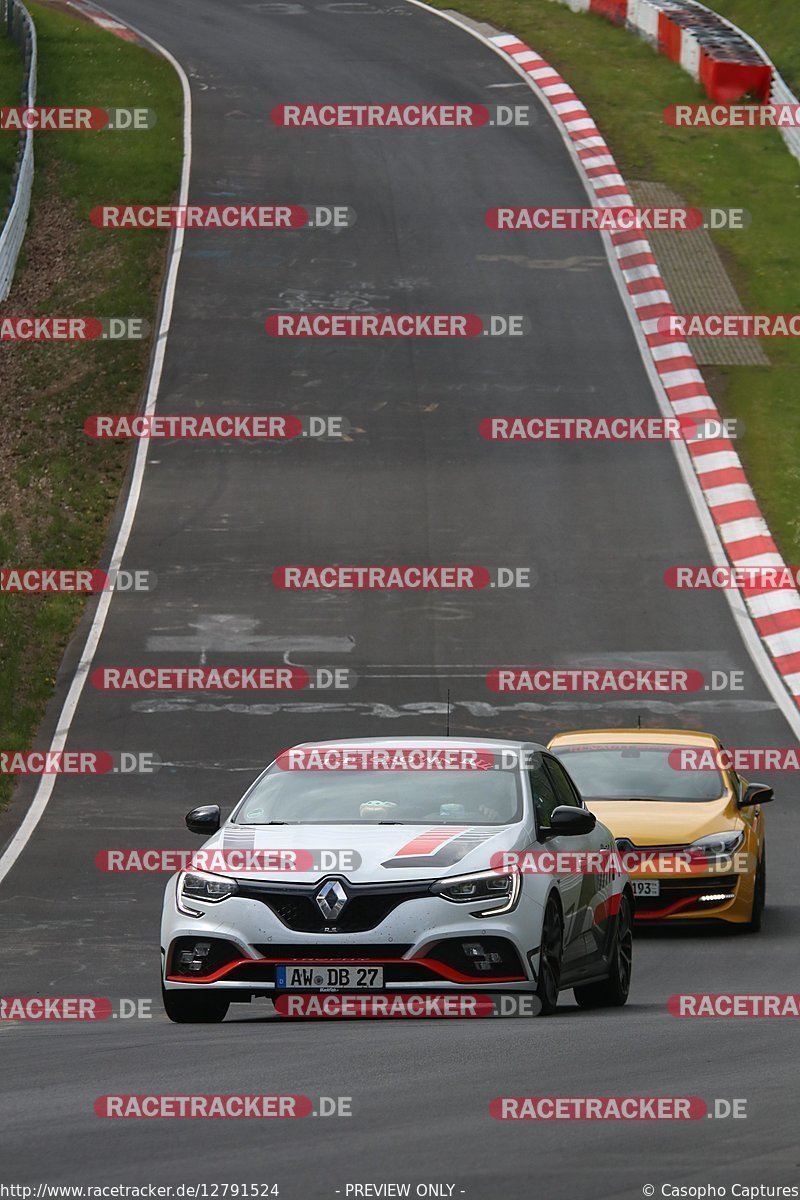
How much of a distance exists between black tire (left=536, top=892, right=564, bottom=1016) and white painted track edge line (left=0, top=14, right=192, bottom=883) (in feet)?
22.7

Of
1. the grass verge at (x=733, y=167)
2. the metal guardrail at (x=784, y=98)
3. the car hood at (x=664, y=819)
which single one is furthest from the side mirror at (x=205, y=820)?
the metal guardrail at (x=784, y=98)

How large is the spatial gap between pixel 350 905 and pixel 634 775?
20.7 ft

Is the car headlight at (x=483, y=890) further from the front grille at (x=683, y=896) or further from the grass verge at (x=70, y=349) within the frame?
the grass verge at (x=70, y=349)

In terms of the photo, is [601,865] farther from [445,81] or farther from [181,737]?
[445,81]

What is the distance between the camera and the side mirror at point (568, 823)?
9812 mm

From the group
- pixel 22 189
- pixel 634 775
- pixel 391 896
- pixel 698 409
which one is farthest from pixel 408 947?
pixel 22 189

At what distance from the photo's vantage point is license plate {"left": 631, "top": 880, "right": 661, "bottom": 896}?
13.7 m

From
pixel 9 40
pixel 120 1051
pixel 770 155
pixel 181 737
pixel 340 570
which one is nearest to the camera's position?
pixel 120 1051

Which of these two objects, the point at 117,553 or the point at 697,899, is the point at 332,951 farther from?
the point at 117,553

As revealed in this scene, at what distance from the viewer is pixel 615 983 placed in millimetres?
10523

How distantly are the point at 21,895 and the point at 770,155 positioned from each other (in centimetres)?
2997

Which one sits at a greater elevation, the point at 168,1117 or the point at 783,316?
the point at 168,1117

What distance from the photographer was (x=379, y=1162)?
619cm

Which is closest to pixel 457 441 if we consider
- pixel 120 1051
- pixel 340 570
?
pixel 340 570
